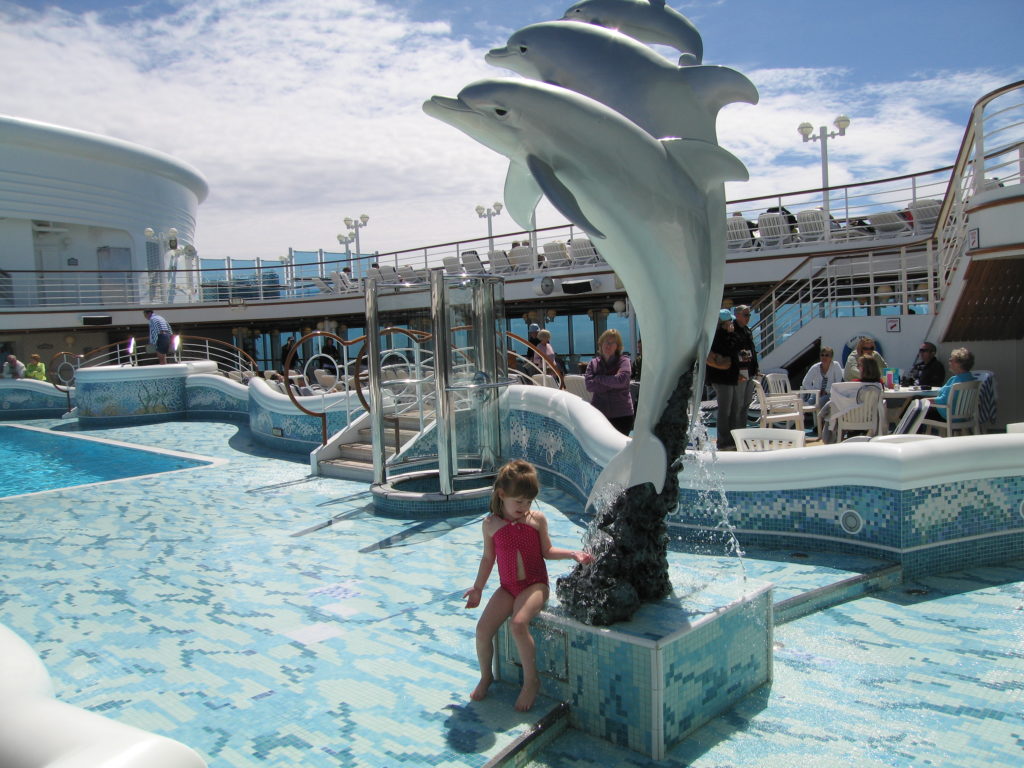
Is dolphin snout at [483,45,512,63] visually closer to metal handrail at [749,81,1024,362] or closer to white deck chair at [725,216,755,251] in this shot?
metal handrail at [749,81,1024,362]

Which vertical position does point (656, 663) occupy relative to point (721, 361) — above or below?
below

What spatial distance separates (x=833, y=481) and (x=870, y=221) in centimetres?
1173

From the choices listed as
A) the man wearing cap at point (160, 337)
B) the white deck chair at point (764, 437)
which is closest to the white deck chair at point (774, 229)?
the white deck chair at point (764, 437)

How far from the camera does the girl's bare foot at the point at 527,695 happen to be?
111 inches

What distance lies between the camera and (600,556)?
308cm

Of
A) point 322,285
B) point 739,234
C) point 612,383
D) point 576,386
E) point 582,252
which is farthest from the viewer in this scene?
point 322,285

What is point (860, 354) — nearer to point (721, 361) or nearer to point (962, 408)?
point (962, 408)

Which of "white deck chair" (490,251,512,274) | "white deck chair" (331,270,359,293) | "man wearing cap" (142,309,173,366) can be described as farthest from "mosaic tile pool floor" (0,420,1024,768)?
"white deck chair" (331,270,359,293)

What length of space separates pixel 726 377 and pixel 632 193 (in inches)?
165

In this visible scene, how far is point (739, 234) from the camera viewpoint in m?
15.6

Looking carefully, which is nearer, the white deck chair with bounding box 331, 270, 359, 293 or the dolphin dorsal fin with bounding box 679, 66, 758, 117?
the dolphin dorsal fin with bounding box 679, 66, 758, 117

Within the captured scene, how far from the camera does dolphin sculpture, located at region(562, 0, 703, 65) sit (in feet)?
10.9

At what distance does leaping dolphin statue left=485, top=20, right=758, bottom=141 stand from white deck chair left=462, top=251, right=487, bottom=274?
16.2 m

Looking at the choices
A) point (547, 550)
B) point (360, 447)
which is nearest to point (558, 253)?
point (360, 447)
